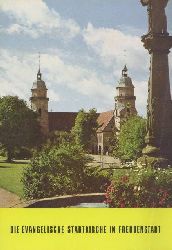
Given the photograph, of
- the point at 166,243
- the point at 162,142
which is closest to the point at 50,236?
the point at 166,243

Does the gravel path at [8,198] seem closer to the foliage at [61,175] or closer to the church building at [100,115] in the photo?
the foliage at [61,175]

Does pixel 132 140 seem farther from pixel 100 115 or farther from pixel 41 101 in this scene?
pixel 41 101

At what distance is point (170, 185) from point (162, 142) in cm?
261

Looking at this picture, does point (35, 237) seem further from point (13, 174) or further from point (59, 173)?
point (13, 174)

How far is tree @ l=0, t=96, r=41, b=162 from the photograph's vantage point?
24125 mm

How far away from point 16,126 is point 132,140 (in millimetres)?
9703

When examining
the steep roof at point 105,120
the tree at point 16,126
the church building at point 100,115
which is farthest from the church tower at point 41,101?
the tree at point 16,126

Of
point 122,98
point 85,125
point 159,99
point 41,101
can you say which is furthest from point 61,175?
point 41,101

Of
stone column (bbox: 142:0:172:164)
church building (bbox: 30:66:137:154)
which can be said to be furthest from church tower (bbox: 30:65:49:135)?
stone column (bbox: 142:0:172:164)

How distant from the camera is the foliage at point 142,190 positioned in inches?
237

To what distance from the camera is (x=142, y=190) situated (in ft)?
20.5

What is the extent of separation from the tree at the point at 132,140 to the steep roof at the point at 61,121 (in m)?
29.2

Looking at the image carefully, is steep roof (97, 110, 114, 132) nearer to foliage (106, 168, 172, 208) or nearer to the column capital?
the column capital

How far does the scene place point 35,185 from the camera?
8648mm
